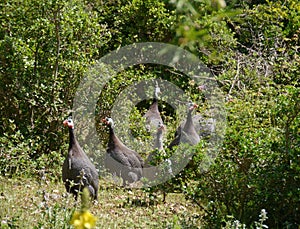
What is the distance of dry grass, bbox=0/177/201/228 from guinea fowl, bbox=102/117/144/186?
0.21 m

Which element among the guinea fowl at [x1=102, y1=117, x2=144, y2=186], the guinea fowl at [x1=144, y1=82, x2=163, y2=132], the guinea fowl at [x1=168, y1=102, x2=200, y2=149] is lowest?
the guinea fowl at [x1=102, y1=117, x2=144, y2=186]

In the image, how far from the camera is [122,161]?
8.19 m

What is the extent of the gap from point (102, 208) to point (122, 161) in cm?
126

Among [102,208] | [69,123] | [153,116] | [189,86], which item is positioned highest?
[189,86]

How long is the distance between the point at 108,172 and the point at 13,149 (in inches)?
56.5

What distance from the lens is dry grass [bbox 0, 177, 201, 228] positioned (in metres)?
5.27

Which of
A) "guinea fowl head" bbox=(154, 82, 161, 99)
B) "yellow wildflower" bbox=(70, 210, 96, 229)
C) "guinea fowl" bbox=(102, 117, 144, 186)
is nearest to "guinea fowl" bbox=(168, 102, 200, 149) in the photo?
"guinea fowl" bbox=(102, 117, 144, 186)

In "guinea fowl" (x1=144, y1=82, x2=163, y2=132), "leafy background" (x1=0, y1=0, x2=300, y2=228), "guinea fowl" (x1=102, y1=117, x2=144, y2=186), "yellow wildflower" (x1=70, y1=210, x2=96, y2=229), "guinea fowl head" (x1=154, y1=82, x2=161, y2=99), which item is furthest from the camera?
"guinea fowl head" (x1=154, y1=82, x2=161, y2=99)

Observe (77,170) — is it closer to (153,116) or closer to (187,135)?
(187,135)

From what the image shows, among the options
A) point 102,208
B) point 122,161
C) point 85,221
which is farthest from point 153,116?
point 85,221

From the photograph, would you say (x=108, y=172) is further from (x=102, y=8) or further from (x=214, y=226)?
(x=102, y=8)

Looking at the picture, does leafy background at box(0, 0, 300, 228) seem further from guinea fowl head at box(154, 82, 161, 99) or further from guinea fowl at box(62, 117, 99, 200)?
guinea fowl at box(62, 117, 99, 200)

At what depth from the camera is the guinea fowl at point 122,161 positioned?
8.21 meters

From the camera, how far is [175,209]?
717 cm
